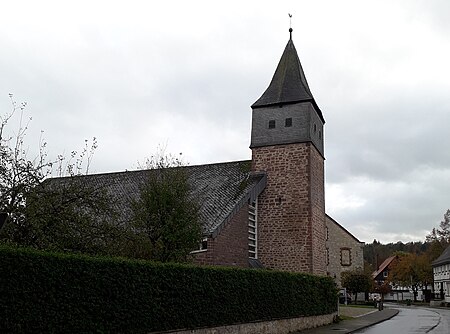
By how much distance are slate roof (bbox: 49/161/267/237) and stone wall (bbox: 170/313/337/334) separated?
5.20m

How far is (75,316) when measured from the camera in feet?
38.0

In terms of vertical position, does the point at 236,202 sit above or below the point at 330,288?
above

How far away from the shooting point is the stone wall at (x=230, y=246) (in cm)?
2397

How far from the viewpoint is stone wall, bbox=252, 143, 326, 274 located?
29.3 metres

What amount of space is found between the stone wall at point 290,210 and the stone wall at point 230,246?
2681 millimetres

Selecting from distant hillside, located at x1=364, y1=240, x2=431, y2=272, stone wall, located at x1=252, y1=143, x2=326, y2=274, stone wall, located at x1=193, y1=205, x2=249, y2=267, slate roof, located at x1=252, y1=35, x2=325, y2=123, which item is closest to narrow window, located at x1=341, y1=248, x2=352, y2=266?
slate roof, located at x1=252, y1=35, x2=325, y2=123

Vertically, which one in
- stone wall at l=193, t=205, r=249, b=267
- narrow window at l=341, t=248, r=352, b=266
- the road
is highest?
narrow window at l=341, t=248, r=352, b=266

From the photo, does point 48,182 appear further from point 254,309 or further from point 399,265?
point 399,265

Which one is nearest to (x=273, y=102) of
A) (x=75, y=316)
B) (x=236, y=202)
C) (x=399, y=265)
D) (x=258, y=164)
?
(x=258, y=164)

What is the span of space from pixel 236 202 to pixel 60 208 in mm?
12600

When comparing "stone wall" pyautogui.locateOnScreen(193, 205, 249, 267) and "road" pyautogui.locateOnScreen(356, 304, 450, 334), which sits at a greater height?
"stone wall" pyautogui.locateOnScreen(193, 205, 249, 267)

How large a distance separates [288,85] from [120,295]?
21.6 meters

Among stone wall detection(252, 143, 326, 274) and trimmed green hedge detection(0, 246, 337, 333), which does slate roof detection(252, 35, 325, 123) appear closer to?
stone wall detection(252, 143, 326, 274)

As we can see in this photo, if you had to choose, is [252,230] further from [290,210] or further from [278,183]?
[278,183]
